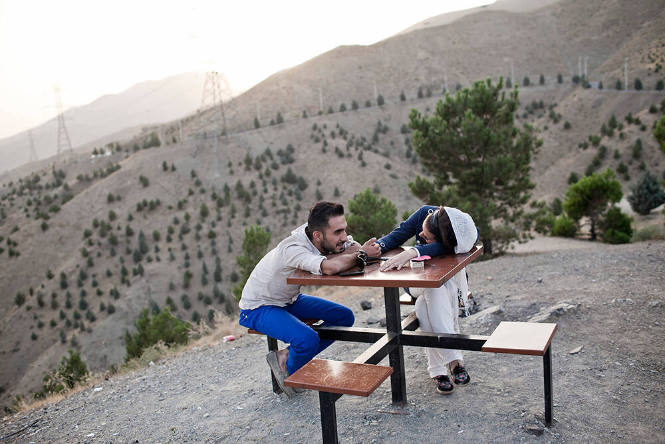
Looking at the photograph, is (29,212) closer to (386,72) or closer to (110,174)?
(110,174)

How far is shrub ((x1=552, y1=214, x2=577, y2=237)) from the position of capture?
1571 cm

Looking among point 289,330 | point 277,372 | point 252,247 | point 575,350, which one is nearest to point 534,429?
point 575,350

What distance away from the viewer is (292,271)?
143 inches

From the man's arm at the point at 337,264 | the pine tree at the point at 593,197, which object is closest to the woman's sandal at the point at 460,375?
the man's arm at the point at 337,264

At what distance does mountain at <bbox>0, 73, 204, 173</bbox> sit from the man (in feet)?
416

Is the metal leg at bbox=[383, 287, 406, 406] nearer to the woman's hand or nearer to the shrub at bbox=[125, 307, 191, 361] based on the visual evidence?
the woman's hand

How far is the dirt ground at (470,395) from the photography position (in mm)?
3180

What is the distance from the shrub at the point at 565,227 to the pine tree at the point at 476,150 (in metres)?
4.77

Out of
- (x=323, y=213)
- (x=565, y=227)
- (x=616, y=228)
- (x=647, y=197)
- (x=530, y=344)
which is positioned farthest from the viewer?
(x=647, y=197)

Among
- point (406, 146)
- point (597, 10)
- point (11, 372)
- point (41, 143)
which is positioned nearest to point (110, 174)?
point (11, 372)

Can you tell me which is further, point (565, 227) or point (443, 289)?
point (565, 227)

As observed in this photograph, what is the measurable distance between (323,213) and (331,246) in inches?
10.2

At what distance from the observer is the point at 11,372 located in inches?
750

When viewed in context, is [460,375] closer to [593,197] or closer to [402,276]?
[402,276]
